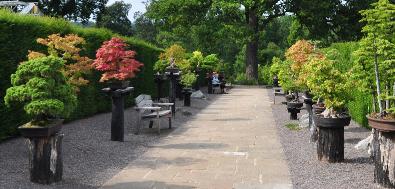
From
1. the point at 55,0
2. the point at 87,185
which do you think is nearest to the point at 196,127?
the point at 87,185

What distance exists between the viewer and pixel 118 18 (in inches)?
2598

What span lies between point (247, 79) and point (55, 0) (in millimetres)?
19344

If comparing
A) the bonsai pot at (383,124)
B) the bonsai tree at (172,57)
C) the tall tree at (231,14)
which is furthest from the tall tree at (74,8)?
the bonsai pot at (383,124)

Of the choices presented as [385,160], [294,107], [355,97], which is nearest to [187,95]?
[294,107]

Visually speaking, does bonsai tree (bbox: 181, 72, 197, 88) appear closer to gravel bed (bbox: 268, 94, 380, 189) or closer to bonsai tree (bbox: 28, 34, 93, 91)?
gravel bed (bbox: 268, 94, 380, 189)

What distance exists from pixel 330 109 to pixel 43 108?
13.4 feet

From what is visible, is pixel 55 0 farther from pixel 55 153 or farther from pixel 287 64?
pixel 55 153

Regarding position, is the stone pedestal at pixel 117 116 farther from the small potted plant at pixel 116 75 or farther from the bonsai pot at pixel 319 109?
the bonsai pot at pixel 319 109

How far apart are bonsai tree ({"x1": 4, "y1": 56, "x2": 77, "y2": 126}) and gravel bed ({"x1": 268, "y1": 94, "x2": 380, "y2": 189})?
303 centimetres

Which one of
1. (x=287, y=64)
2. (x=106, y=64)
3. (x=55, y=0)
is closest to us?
(x=106, y=64)

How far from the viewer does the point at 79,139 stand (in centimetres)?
810

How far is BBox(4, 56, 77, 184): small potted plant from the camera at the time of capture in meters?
5.01

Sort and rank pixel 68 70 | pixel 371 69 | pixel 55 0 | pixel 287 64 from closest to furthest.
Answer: pixel 371 69, pixel 68 70, pixel 287 64, pixel 55 0

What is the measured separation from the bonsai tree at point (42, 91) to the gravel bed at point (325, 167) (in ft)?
9.93
